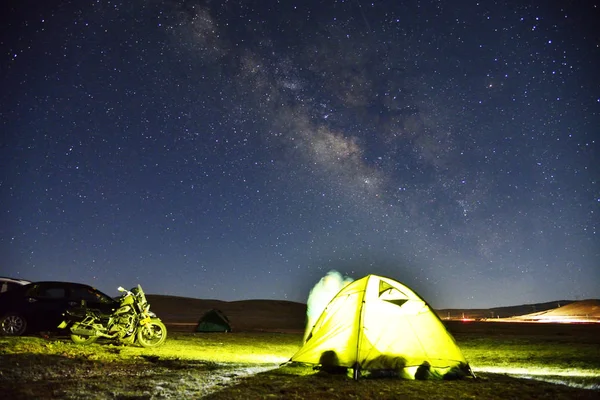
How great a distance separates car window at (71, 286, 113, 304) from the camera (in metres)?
15.2

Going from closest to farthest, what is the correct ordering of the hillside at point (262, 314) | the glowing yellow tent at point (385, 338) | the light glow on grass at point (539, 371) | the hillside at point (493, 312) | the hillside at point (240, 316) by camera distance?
the glowing yellow tent at point (385, 338)
the light glow on grass at point (539, 371)
the hillside at point (240, 316)
the hillside at point (262, 314)
the hillside at point (493, 312)

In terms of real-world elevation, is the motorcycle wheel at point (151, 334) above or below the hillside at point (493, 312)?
above

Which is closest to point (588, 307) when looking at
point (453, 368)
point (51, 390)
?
point (453, 368)

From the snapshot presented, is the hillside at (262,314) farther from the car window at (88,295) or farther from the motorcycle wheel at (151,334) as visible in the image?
the motorcycle wheel at (151,334)

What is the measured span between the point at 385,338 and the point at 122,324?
878 centimetres

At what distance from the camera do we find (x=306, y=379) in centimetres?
835

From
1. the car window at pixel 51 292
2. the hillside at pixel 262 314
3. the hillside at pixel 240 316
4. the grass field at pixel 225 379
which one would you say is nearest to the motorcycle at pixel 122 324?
the car window at pixel 51 292

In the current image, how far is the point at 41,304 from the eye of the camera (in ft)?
47.7

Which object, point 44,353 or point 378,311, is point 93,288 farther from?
point 378,311

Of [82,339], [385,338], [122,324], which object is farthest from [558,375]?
[82,339]

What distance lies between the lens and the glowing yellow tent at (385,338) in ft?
28.7

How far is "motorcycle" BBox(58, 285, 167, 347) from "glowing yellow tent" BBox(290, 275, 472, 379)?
6.43m

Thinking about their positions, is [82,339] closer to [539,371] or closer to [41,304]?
[41,304]

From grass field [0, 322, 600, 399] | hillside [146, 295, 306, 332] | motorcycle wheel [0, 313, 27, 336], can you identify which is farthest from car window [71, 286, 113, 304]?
hillside [146, 295, 306, 332]
